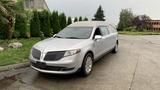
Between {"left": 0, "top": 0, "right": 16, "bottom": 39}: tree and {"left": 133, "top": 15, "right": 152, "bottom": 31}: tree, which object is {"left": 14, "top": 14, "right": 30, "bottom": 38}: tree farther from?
{"left": 133, "top": 15, "right": 152, "bottom": 31}: tree

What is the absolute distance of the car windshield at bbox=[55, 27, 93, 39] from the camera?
303 inches

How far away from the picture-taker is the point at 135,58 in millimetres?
9750

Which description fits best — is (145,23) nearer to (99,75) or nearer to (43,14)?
(43,14)

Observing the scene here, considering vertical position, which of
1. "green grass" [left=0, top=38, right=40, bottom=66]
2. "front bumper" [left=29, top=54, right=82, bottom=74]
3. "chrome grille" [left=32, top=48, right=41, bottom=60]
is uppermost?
"chrome grille" [left=32, top=48, right=41, bottom=60]

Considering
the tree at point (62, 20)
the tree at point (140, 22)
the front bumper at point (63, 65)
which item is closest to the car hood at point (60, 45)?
the front bumper at point (63, 65)

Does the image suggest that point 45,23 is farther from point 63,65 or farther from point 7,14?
point 63,65

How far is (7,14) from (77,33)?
5124 mm

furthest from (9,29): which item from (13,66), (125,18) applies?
(125,18)

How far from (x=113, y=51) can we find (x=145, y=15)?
38706 millimetres

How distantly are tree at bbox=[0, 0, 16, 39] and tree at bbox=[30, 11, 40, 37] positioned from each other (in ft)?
8.05

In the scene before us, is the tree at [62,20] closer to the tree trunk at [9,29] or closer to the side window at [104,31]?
the tree trunk at [9,29]

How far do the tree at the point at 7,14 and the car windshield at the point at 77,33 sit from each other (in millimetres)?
4118

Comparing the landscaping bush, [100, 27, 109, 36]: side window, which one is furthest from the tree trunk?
[100, 27, 109, 36]: side window

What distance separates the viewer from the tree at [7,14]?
1112cm
